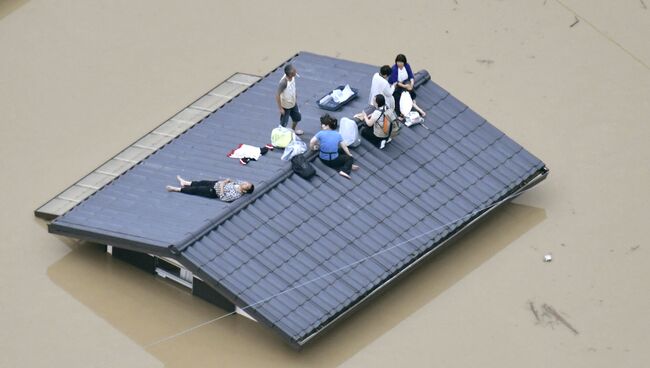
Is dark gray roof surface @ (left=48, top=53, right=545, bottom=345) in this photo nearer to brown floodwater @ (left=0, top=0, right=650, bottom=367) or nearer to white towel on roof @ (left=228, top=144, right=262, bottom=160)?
white towel on roof @ (left=228, top=144, right=262, bottom=160)

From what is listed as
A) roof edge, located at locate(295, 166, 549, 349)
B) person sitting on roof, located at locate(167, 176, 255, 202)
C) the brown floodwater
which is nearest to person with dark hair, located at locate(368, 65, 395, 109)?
roof edge, located at locate(295, 166, 549, 349)

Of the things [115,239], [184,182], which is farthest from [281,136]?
[115,239]

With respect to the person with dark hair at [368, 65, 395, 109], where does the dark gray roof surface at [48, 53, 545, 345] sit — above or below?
below

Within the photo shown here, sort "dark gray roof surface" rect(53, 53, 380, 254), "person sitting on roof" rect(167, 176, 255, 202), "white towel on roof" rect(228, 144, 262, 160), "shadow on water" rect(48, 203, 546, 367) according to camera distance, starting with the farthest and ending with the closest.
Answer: "white towel on roof" rect(228, 144, 262, 160) < "person sitting on roof" rect(167, 176, 255, 202) < "dark gray roof surface" rect(53, 53, 380, 254) < "shadow on water" rect(48, 203, 546, 367)

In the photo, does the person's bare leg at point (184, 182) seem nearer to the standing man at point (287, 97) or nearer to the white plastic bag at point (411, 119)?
the standing man at point (287, 97)

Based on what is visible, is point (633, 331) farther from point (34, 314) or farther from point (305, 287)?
point (34, 314)

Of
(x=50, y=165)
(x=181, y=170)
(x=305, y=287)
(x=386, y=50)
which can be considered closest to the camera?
(x=305, y=287)

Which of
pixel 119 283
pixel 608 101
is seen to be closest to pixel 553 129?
pixel 608 101
